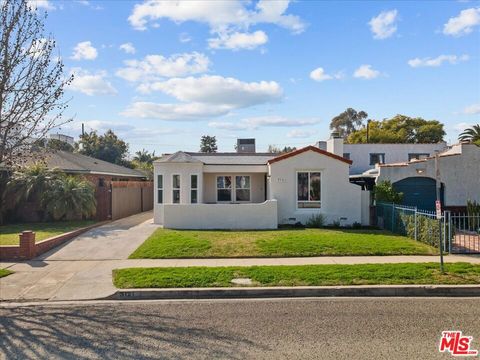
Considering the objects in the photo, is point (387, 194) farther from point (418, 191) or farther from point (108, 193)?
point (108, 193)

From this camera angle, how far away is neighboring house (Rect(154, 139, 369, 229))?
54.0 feet

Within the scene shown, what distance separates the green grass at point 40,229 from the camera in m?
13.9

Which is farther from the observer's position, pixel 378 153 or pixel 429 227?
pixel 378 153

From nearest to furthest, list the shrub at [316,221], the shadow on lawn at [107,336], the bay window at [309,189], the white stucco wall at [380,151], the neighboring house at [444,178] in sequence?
the shadow on lawn at [107,336], the shrub at [316,221], the bay window at [309,189], the neighboring house at [444,178], the white stucco wall at [380,151]

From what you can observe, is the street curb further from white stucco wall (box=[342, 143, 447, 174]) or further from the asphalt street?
white stucco wall (box=[342, 143, 447, 174])

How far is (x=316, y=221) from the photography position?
17.2m

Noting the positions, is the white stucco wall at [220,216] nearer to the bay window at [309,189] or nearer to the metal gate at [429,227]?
the bay window at [309,189]

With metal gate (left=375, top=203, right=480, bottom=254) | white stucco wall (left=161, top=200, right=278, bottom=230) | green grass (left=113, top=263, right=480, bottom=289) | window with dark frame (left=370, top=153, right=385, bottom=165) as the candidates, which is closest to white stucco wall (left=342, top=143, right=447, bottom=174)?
window with dark frame (left=370, top=153, right=385, bottom=165)

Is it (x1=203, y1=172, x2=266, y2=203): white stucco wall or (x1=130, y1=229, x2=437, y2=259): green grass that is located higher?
(x1=203, y1=172, x2=266, y2=203): white stucco wall

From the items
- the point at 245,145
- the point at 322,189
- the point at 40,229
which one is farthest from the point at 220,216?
the point at 245,145

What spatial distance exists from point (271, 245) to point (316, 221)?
17.1 feet

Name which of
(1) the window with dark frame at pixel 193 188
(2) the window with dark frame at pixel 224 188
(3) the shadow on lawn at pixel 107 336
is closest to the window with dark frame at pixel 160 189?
(1) the window with dark frame at pixel 193 188

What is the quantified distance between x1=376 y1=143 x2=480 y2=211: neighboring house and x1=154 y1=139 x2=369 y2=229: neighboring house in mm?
2151

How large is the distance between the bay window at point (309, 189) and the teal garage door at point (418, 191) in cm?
386
